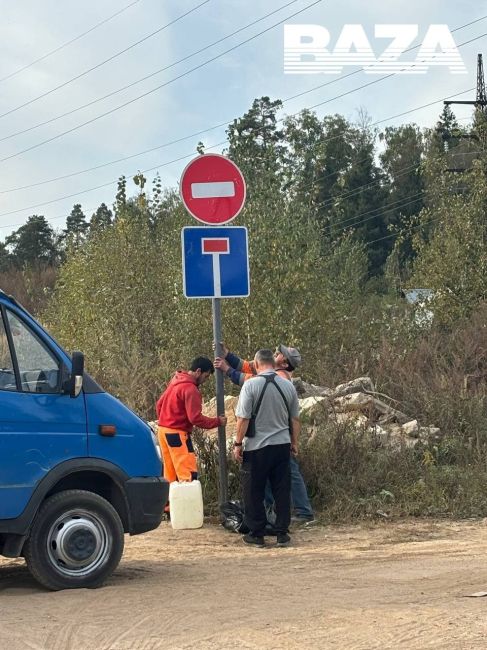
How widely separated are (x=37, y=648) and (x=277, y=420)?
420 centimetres

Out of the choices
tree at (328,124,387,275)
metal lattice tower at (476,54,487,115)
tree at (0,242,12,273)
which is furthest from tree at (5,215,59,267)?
metal lattice tower at (476,54,487,115)

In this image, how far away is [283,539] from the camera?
952 cm

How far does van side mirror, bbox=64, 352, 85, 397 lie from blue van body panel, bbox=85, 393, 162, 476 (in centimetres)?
15

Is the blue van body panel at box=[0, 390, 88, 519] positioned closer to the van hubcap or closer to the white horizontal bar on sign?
the van hubcap

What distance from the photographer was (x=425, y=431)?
12.8 metres

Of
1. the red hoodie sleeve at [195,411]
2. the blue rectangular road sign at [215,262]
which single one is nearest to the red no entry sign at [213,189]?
the blue rectangular road sign at [215,262]

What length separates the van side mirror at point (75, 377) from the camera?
761 centimetres

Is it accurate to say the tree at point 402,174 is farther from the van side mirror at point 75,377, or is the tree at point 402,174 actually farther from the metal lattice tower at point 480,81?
the van side mirror at point 75,377

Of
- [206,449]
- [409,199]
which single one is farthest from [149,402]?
[409,199]

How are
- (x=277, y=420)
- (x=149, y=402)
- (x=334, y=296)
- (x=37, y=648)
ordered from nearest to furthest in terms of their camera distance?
(x=37, y=648) → (x=277, y=420) → (x=149, y=402) → (x=334, y=296)

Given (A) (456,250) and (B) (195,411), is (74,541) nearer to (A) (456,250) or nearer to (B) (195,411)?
(B) (195,411)

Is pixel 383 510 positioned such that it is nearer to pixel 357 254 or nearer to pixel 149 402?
pixel 149 402

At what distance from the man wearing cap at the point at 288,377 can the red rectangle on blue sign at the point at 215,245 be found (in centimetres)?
98

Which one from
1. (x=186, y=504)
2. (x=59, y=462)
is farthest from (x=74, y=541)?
(x=186, y=504)
